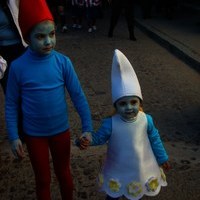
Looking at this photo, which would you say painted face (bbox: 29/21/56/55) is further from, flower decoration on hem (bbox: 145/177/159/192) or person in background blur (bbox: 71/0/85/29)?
person in background blur (bbox: 71/0/85/29)

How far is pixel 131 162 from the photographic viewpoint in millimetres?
2566

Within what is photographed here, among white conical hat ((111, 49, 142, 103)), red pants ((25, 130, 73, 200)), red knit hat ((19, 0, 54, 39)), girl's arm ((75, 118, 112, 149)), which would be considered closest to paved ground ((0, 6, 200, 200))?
red pants ((25, 130, 73, 200))

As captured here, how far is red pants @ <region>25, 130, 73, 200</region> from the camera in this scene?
2715 mm

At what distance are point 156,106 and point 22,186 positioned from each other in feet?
8.07

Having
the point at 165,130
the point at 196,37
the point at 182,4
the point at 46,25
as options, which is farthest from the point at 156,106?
the point at 182,4

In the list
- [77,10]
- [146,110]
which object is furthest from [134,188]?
[77,10]

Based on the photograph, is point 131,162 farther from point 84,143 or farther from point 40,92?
point 40,92

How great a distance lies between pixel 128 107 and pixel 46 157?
0.68 m

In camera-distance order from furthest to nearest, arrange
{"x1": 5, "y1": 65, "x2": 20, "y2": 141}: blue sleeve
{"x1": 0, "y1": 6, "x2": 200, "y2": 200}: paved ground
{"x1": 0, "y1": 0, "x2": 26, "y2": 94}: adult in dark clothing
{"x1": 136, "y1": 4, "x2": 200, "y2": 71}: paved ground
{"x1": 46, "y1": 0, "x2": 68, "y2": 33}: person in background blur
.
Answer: {"x1": 46, "y1": 0, "x2": 68, "y2": 33}: person in background blur → {"x1": 136, "y1": 4, "x2": 200, "y2": 71}: paved ground → {"x1": 0, "y1": 0, "x2": 26, "y2": 94}: adult in dark clothing → {"x1": 0, "y1": 6, "x2": 200, "y2": 200}: paved ground → {"x1": 5, "y1": 65, "x2": 20, "y2": 141}: blue sleeve

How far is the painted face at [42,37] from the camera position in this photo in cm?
252

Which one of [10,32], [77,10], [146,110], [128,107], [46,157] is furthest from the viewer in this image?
[77,10]

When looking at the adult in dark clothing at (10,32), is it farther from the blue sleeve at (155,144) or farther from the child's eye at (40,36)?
the blue sleeve at (155,144)

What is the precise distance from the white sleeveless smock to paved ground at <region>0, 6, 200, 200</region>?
28.8 inches

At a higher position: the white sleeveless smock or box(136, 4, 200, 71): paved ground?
the white sleeveless smock
